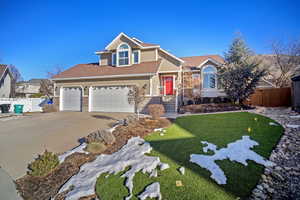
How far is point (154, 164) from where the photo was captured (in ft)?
14.6

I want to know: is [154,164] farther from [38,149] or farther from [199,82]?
[199,82]

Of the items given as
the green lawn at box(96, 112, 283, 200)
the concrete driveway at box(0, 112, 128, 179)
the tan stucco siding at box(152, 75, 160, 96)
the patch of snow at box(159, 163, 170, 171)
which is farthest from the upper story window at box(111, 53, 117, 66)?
the patch of snow at box(159, 163, 170, 171)

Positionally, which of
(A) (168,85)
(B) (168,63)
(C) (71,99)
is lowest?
(C) (71,99)

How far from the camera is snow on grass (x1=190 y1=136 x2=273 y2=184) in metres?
3.95

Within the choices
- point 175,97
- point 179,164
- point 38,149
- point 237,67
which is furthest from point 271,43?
point 38,149

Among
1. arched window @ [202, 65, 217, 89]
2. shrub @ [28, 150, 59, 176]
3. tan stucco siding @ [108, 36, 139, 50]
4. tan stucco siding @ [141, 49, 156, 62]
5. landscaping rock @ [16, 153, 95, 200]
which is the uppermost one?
Result: tan stucco siding @ [108, 36, 139, 50]

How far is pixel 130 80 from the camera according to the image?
13.8 metres

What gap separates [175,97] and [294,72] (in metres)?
18.0

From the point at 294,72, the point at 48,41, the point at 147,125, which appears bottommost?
the point at 147,125

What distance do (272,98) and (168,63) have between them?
9.43 m

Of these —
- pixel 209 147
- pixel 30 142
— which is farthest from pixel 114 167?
pixel 30 142

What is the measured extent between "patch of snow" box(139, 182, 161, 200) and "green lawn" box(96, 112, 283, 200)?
0.12 metres

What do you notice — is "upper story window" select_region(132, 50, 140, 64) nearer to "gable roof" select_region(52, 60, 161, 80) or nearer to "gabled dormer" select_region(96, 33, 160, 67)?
"gabled dormer" select_region(96, 33, 160, 67)

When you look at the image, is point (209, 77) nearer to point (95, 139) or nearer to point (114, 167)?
point (95, 139)
